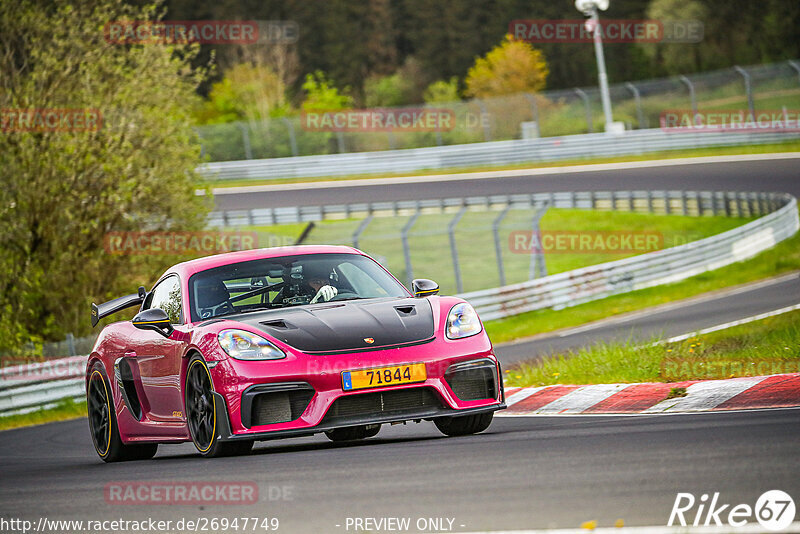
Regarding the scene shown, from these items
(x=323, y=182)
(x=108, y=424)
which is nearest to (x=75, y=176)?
(x=108, y=424)

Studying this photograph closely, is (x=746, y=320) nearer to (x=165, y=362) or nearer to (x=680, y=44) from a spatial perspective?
(x=165, y=362)

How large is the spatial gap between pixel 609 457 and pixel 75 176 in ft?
57.6

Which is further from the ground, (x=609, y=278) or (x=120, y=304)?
(x=120, y=304)

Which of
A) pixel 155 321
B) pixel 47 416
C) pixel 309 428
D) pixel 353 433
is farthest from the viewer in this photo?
pixel 47 416

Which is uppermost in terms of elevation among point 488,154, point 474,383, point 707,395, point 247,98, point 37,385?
point 247,98

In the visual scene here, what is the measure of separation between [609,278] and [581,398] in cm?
1606

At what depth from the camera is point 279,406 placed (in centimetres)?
730
